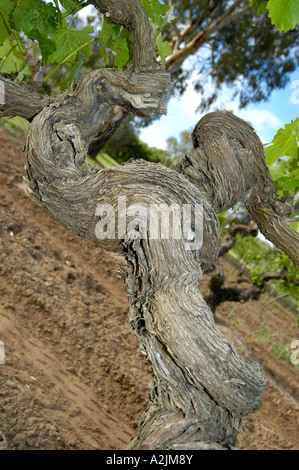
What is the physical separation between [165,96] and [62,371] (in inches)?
119

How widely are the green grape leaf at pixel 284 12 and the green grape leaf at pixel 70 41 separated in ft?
3.39

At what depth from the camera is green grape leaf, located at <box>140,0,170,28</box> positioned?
2102mm

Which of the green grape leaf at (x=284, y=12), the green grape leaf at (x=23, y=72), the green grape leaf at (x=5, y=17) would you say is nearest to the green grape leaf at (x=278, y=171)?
the green grape leaf at (x=284, y=12)

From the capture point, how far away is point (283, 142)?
91.0 inches

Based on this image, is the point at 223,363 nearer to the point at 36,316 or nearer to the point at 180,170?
the point at 180,170

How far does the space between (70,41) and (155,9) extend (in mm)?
519

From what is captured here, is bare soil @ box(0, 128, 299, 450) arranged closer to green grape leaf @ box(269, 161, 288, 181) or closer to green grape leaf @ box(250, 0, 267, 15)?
green grape leaf @ box(269, 161, 288, 181)

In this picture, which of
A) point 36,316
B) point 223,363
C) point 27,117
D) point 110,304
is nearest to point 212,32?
point 110,304

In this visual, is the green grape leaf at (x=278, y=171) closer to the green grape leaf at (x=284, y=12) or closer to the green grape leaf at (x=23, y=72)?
the green grape leaf at (x=284, y=12)

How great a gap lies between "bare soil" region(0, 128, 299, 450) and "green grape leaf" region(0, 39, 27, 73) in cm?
151

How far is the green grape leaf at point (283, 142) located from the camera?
2232mm

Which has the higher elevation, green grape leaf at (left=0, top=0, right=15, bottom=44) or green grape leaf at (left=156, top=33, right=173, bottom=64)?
green grape leaf at (left=156, top=33, right=173, bottom=64)

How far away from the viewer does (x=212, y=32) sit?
12375 millimetres

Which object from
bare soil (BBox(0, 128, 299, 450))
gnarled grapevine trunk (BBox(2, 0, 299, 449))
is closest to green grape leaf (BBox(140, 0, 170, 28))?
gnarled grapevine trunk (BBox(2, 0, 299, 449))
